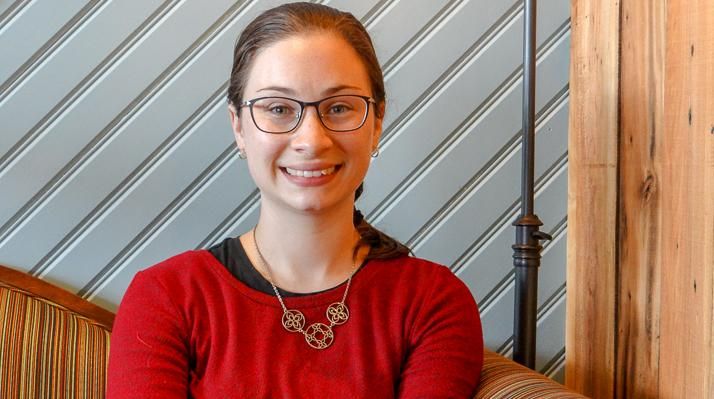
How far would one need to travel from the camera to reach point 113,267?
1553mm

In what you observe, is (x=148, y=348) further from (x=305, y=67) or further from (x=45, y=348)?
(x=305, y=67)

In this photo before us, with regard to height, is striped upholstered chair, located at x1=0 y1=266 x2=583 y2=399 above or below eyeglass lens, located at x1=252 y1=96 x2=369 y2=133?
below

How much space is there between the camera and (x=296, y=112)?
3.66 ft

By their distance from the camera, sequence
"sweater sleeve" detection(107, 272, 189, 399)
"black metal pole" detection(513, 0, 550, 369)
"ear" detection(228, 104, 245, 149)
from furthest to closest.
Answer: "black metal pole" detection(513, 0, 550, 369), "ear" detection(228, 104, 245, 149), "sweater sleeve" detection(107, 272, 189, 399)

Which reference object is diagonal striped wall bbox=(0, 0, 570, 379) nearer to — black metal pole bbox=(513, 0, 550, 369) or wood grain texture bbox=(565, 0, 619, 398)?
wood grain texture bbox=(565, 0, 619, 398)

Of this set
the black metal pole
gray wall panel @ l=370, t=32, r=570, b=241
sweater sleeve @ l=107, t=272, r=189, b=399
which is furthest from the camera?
gray wall panel @ l=370, t=32, r=570, b=241

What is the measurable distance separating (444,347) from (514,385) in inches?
5.2

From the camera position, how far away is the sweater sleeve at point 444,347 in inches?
44.5

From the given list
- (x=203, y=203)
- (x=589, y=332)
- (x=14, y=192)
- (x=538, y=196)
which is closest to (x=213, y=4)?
(x=203, y=203)

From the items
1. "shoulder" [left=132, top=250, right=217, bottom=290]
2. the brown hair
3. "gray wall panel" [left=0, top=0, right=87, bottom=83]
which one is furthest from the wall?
"gray wall panel" [left=0, top=0, right=87, bottom=83]

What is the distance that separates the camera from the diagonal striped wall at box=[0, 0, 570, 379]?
150cm

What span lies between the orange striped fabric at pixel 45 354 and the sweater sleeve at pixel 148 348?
289mm

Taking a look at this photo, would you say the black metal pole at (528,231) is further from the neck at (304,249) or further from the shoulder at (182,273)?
the shoulder at (182,273)

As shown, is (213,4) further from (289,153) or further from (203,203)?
(289,153)
